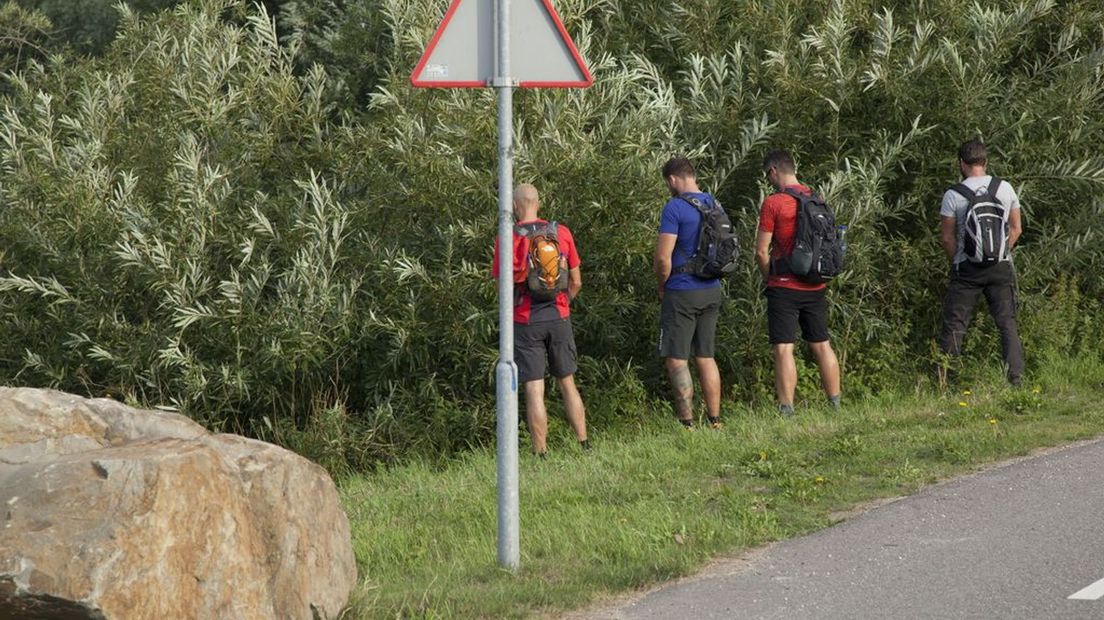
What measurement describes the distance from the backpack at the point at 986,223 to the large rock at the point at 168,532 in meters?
6.01

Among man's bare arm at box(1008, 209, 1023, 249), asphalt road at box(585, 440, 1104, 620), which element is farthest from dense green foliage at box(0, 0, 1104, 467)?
asphalt road at box(585, 440, 1104, 620)

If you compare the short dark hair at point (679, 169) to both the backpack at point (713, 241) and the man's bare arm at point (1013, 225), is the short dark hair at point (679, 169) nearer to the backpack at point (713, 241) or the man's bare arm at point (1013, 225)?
the backpack at point (713, 241)

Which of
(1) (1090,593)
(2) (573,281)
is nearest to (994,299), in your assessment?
(2) (573,281)

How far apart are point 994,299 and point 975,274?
23cm

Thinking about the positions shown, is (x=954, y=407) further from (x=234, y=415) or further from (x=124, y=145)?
(x=124, y=145)

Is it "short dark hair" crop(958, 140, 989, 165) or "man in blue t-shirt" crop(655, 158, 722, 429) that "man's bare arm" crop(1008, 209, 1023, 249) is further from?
"man in blue t-shirt" crop(655, 158, 722, 429)

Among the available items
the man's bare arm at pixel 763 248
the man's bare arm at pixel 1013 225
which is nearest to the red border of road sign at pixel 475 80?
the man's bare arm at pixel 763 248

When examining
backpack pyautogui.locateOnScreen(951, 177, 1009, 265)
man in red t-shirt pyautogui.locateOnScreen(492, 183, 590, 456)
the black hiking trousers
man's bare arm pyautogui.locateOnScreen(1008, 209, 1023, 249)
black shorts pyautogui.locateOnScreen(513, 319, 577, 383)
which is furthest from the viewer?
the black hiking trousers

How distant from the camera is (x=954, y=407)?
10.3 meters

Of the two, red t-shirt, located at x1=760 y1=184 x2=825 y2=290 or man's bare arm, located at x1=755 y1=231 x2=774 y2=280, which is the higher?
red t-shirt, located at x1=760 y1=184 x2=825 y2=290

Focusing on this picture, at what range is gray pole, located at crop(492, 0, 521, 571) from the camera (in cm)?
669

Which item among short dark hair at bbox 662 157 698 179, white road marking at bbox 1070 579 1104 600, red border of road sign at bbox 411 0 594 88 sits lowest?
white road marking at bbox 1070 579 1104 600

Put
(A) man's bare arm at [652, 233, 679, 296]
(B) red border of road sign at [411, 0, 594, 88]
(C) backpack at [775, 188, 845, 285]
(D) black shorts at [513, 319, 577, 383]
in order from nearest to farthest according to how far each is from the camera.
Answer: (B) red border of road sign at [411, 0, 594, 88] < (D) black shorts at [513, 319, 577, 383] < (A) man's bare arm at [652, 233, 679, 296] < (C) backpack at [775, 188, 845, 285]

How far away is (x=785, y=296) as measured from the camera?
1059 centimetres
